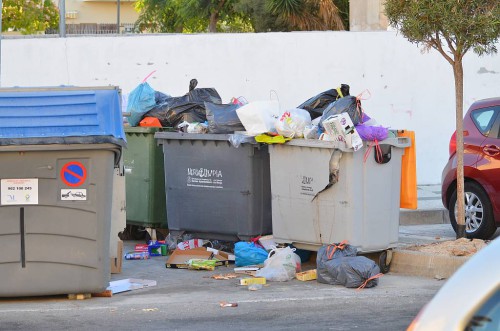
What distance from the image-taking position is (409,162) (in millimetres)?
9906

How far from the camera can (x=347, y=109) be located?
9.53 metres

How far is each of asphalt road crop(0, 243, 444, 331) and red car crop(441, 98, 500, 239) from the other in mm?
2197

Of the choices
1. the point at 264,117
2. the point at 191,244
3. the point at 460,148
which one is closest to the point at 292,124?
the point at 264,117

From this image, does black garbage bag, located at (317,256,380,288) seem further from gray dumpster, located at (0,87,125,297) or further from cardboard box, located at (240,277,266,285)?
gray dumpster, located at (0,87,125,297)

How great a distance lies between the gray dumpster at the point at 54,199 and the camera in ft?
26.3

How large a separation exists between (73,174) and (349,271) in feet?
8.32

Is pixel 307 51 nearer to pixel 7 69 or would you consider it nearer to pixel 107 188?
pixel 7 69

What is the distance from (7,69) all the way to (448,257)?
30.7 feet

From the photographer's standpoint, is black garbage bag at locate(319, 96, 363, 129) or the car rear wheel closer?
black garbage bag at locate(319, 96, 363, 129)

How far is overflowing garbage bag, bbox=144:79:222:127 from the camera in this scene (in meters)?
11.4

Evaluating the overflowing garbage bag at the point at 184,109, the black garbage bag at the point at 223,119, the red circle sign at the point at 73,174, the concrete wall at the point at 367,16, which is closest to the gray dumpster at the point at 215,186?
the black garbage bag at the point at 223,119

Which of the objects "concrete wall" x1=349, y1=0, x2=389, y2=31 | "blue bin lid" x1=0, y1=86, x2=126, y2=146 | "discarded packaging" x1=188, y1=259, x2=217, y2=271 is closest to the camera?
"blue bin lid" x1=0, y1=86, x2=126, y2=146

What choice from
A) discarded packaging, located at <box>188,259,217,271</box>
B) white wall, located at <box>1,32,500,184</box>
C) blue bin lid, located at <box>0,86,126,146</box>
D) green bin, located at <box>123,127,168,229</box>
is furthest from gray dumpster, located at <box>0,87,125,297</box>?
white wall, located at <box>1,32,500,184</box>

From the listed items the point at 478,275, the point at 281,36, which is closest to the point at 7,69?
the point at 281,36
